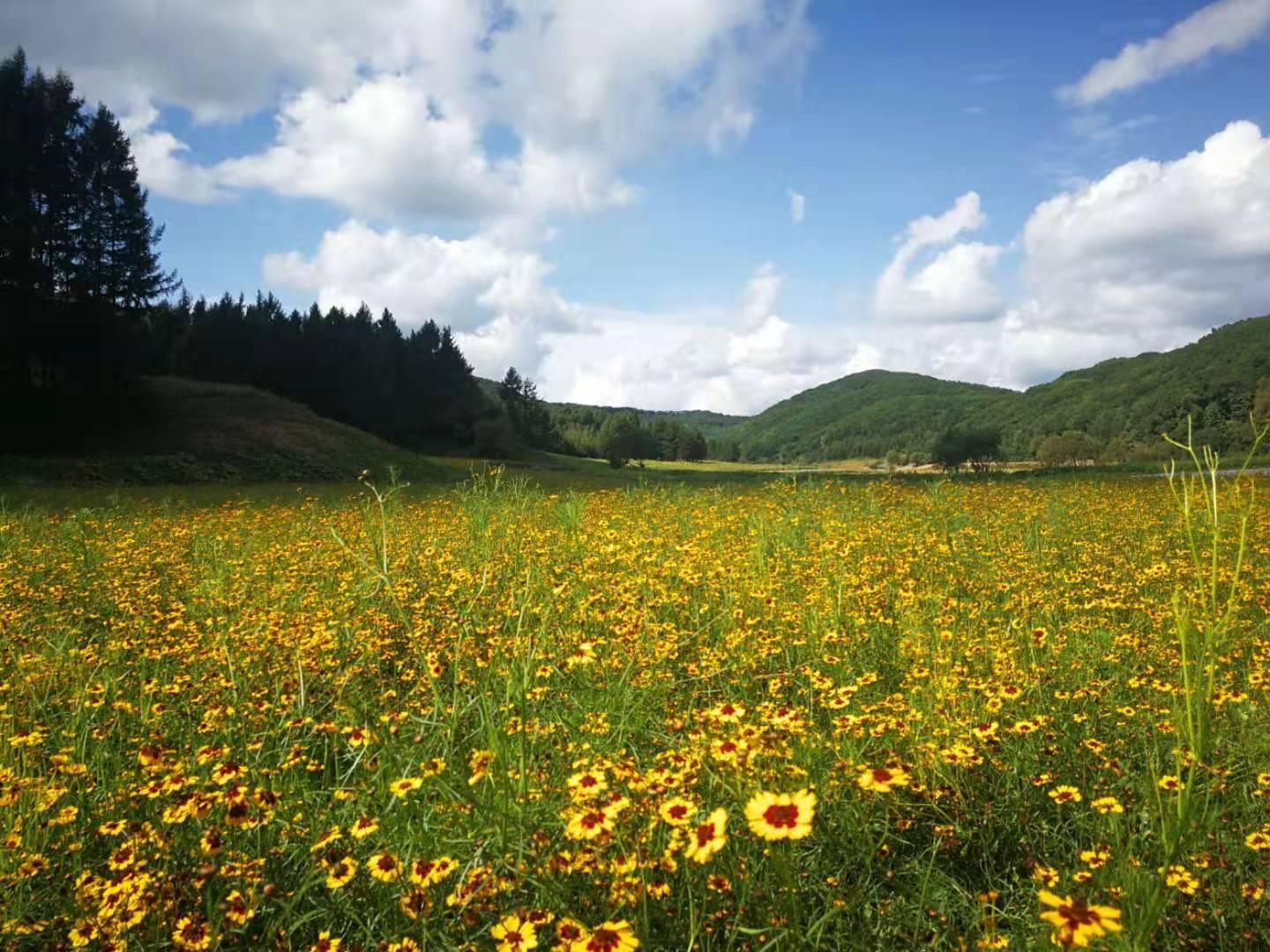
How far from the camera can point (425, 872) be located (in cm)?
167

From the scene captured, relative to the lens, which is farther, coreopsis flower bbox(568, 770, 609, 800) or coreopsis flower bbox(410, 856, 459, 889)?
coreopsis flower bbox(568, 770, 609, 800)

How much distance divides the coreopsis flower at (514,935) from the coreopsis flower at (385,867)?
0.37 m

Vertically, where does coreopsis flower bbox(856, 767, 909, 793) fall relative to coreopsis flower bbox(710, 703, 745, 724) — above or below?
below

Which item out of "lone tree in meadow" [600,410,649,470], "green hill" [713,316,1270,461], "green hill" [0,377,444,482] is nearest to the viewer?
"green hill" [0,377,444,482]

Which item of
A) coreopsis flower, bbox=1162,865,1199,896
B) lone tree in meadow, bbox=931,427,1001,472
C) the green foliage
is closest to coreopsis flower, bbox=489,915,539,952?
coreopsis flower, bbox=1162,865,1199,896

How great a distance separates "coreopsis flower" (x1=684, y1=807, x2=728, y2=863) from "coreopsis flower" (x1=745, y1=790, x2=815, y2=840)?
7 centimetres

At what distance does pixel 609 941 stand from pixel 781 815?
1.43ft

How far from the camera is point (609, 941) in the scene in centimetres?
140

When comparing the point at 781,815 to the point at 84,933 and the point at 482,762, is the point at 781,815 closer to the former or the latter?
the point at 482,762

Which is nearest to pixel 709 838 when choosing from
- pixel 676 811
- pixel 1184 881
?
pixel 676 811

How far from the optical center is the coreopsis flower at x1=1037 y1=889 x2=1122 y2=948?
1218mm

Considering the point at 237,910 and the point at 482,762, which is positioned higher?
the point at 482,762

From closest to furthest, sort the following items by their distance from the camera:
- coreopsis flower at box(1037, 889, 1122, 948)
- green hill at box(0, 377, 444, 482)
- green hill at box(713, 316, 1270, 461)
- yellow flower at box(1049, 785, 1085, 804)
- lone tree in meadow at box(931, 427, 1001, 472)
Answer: coreopsis flower at box(1037, 889, 1122, 948), yellow flower at box(1049, 785, 1085, 804), green hill at box(0, 377, 444, 482), green hill at box(713, 316, 1270, 461), lone tree in meadow at box(931, 427, 1001, 472)

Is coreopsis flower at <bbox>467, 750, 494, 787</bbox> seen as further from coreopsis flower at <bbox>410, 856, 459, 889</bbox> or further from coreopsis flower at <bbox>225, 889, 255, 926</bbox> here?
coreopsis flower at <bbox>225, 889, 255, 926</bbox>
